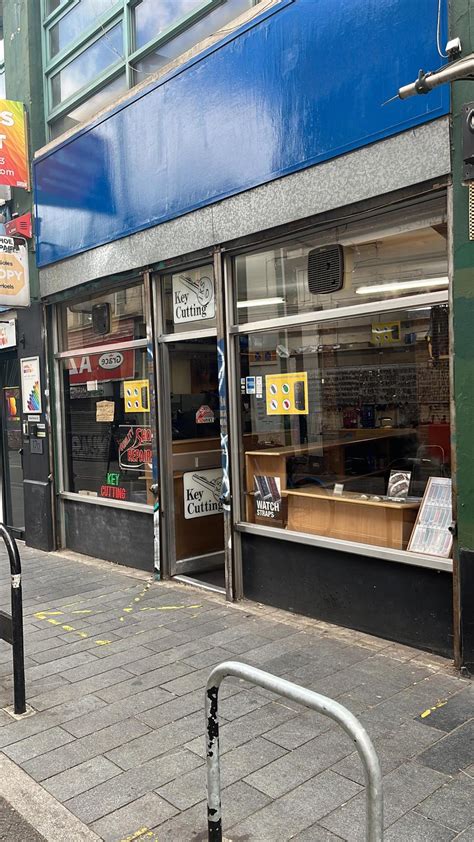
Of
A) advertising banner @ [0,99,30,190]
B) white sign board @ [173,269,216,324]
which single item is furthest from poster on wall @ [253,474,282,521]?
advertising banner @ [0,99,30,190]

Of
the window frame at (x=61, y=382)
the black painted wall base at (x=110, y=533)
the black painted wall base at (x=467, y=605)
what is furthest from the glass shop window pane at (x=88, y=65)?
the black painted wall base at (x=467, y=605)

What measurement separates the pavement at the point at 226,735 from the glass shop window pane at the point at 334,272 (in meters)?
2.52

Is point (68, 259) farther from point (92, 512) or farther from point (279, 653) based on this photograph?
point (279, 653)

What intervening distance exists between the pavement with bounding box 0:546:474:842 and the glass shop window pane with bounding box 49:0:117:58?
6654 millimetres

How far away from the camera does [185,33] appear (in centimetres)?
639

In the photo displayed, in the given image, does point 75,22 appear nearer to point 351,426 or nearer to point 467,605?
point 351,426

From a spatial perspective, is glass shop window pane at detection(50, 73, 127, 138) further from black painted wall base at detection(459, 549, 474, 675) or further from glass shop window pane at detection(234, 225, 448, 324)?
black painted wall base at detection(459, 549, 474, 675)

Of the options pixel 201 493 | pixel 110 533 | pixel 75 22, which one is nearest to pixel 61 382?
A: pixel 110 533

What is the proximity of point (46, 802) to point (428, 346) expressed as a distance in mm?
3605

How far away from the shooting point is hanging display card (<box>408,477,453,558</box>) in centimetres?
452

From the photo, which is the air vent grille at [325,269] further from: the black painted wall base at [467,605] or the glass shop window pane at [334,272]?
the black painted wall base at [467,605]

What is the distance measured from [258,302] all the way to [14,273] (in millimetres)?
4055

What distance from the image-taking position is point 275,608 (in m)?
5.62

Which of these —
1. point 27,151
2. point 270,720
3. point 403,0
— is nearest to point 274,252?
point 403,0
